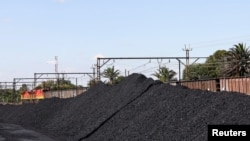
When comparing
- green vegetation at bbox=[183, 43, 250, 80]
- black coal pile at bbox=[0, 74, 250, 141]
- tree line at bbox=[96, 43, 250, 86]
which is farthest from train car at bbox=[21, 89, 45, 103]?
black coal pile at bbox=[0, 74, 250, 141]

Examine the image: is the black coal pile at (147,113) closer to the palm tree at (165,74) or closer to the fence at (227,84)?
the fence at (227,84)

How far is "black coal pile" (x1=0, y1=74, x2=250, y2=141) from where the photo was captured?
15328mm

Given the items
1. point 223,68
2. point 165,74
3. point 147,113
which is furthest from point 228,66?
point 147,113

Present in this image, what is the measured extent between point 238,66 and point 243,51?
9307 mm

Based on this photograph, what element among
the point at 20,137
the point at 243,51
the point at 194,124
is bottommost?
the point at 20,137

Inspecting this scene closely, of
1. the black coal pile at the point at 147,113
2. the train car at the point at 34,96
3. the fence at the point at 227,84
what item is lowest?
the train car at the point at 34,96

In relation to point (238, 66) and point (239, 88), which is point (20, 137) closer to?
point (239, 88)

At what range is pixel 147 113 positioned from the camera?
19.9 metres

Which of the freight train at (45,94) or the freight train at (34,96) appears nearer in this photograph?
the freight train at (45,94)

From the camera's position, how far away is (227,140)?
33.4 ft

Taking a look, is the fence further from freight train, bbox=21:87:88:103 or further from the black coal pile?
freight train, bbox=21:87:88:103

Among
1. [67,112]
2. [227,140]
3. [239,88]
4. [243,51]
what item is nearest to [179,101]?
[239,88]

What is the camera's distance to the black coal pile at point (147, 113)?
50.3 feet

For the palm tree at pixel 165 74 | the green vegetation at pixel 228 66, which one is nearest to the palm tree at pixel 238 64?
the green vegetation at pixel 228 66
